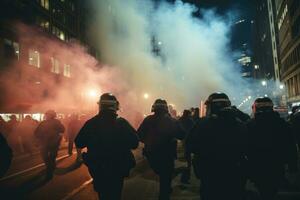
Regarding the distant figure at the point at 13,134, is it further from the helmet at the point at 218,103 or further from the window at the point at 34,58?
the window at the point at 34,58

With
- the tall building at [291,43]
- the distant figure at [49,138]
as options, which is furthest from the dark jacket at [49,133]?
the tall building at [291,43]

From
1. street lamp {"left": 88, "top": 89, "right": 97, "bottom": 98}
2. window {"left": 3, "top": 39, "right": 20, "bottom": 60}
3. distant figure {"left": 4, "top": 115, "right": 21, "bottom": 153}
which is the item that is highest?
window {"left": 3, "top": 39, "right": 20, "bottom": 60}

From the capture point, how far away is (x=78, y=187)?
6.94 metres

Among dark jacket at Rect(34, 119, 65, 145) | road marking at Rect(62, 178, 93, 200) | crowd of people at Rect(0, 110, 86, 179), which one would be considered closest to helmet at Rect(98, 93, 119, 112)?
crowd of people at Rect(0, 110, 86, 179)

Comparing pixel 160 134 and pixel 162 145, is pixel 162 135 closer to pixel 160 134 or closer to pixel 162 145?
pixel 160 134

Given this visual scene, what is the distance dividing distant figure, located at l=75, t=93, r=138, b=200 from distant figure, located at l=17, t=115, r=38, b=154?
11355mm

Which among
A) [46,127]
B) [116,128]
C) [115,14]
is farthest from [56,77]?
[116,128]

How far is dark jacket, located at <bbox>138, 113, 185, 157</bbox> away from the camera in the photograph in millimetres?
5074

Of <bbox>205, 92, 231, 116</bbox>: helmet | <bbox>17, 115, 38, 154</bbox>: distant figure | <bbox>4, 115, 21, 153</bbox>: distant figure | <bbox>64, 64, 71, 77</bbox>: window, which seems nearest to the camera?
<bbox>205, 92, 231, 116</bbox>: helmet

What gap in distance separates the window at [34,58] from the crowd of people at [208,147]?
85.5 ft

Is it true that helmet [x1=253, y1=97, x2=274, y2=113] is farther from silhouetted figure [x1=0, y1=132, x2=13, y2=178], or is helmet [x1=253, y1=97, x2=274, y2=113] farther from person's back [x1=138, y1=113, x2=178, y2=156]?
silhouetted figure [x1=0, y1=132, x2=13, y2=178]

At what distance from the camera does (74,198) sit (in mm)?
5992

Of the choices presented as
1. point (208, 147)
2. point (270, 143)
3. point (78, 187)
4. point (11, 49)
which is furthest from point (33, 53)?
point (208, 147)

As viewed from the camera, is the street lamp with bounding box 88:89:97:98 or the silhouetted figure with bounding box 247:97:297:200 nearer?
the silhouetted figure with bounding box 247:97:297:200
